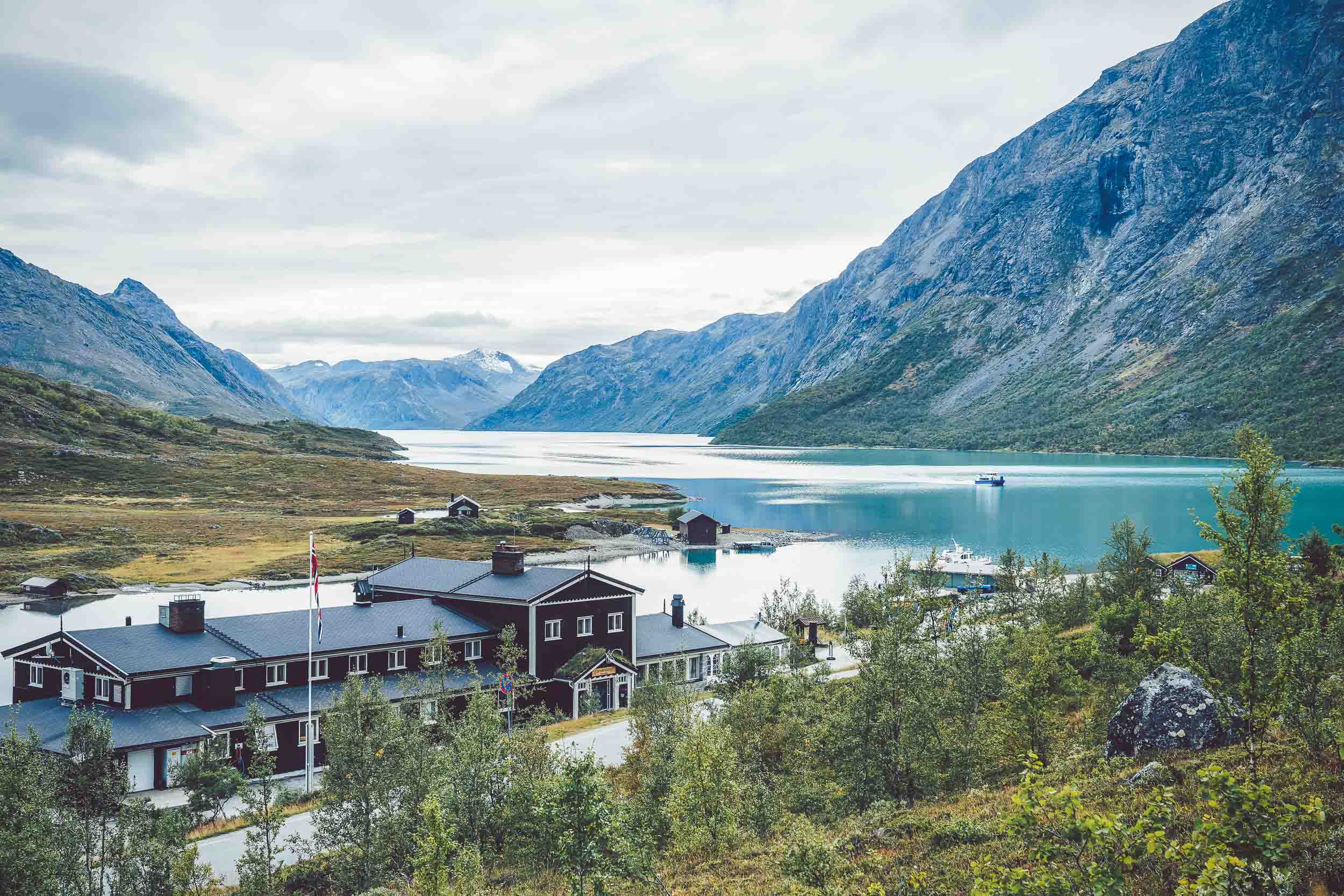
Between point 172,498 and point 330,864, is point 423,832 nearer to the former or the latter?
point 330,864

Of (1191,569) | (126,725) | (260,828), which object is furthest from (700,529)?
(260,828)

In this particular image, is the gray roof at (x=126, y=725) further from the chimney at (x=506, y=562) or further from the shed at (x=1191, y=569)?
the shed at (x=1191, y=569)

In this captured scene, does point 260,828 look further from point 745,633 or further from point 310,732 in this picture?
point 745,633

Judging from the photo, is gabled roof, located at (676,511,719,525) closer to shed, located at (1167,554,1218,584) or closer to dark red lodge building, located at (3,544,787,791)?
shed, located at (1167,554,1218,584)

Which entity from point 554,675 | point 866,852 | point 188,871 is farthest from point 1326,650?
point 554,675

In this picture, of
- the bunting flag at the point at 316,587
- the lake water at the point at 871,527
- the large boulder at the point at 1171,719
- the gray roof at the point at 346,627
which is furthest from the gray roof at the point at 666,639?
the large boulder at the point at 1171,719

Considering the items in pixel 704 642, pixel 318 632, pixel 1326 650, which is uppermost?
pixel 1326 650
